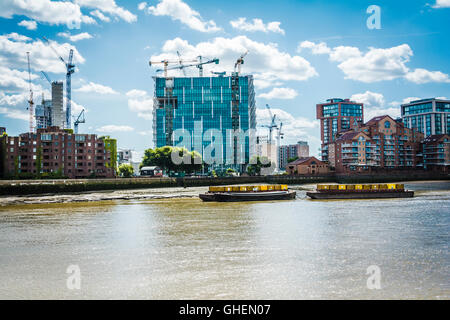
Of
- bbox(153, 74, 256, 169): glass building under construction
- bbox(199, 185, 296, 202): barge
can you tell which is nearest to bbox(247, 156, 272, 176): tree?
bbox(153, 74, 256, 169): glass building under construction

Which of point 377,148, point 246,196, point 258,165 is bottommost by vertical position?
point 246,196

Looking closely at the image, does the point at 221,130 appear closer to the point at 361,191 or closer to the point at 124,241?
the point at 361,191

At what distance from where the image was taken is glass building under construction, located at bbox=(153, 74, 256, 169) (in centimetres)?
18388

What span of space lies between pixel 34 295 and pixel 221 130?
561ft

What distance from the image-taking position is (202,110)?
186 metres

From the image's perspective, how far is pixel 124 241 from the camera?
27.0 m

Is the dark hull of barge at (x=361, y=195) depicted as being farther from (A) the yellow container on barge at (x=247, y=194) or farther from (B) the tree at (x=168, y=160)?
(B) the tree at (x=168, y=160)

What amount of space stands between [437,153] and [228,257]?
448 feet

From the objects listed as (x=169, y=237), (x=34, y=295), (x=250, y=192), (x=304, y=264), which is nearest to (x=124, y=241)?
(x=169, y=237)

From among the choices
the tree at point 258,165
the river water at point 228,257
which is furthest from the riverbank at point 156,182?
the tree at point 258,165

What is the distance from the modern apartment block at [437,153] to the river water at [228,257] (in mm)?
113278

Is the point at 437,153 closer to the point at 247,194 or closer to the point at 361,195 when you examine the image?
the point at 361,195

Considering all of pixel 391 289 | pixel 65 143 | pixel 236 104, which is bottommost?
pixel 391 289

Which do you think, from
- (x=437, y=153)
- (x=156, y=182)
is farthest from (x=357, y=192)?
(x=437, y=153)
